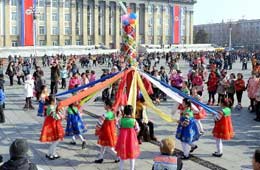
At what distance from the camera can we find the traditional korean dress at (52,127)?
9195 mm

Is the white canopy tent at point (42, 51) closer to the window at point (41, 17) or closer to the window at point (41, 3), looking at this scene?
the window at point (41, 17)

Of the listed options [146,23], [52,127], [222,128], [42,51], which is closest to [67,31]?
[146,23]

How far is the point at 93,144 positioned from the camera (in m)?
10.7

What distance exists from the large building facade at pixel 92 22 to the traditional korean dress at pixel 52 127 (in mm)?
55214

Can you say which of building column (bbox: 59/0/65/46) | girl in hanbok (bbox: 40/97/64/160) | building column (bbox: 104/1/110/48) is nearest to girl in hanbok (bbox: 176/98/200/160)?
girl in hanbok (bbox: 40/97/64/160)

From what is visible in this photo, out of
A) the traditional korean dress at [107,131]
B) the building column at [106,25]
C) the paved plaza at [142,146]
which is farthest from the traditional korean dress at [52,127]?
the building column at [106,25]

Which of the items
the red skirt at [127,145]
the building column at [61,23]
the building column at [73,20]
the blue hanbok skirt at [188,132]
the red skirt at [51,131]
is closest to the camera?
the red skirt at [127,145]

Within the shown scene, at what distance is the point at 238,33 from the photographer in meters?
125

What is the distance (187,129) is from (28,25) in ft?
186

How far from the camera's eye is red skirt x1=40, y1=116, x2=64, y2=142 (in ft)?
30.1

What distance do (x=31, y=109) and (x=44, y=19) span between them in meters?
59.4

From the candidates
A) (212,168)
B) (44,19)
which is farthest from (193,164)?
(44,19)

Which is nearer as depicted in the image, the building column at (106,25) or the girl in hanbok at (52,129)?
the girl in hanbok at (52,129)

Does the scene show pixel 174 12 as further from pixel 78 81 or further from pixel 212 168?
pixel 212 168
